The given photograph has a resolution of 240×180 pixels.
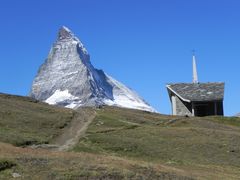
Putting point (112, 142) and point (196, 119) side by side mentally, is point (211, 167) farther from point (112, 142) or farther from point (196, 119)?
point (196, 119)

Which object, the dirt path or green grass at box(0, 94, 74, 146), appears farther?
green grass at box(0, 94, 74, 146)

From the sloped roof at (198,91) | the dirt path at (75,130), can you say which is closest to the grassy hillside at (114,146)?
the dirt path at (75,130)

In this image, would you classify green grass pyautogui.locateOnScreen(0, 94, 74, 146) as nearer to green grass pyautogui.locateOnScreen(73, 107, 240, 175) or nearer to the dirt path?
the dirt path

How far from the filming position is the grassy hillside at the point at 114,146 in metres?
35.0

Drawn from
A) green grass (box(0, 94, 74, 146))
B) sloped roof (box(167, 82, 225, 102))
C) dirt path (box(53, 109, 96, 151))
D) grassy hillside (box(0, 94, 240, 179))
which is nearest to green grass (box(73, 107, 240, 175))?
grassy hillside (box(0, 94, 240, 179))

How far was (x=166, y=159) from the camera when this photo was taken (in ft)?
163

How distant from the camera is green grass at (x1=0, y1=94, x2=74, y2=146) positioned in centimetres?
5298

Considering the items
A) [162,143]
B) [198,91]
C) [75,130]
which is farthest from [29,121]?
[198,91]

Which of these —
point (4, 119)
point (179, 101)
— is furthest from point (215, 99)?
point (4, 119)

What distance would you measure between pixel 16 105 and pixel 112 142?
23.1m

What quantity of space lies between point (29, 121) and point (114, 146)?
14.4 meters

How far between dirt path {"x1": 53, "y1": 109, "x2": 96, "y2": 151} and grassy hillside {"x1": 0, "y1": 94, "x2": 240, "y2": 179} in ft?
0.95

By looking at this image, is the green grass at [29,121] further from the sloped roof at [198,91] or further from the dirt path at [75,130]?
the sloped roof at [198,91]

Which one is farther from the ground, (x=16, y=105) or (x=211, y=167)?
(x=16, y=105)
